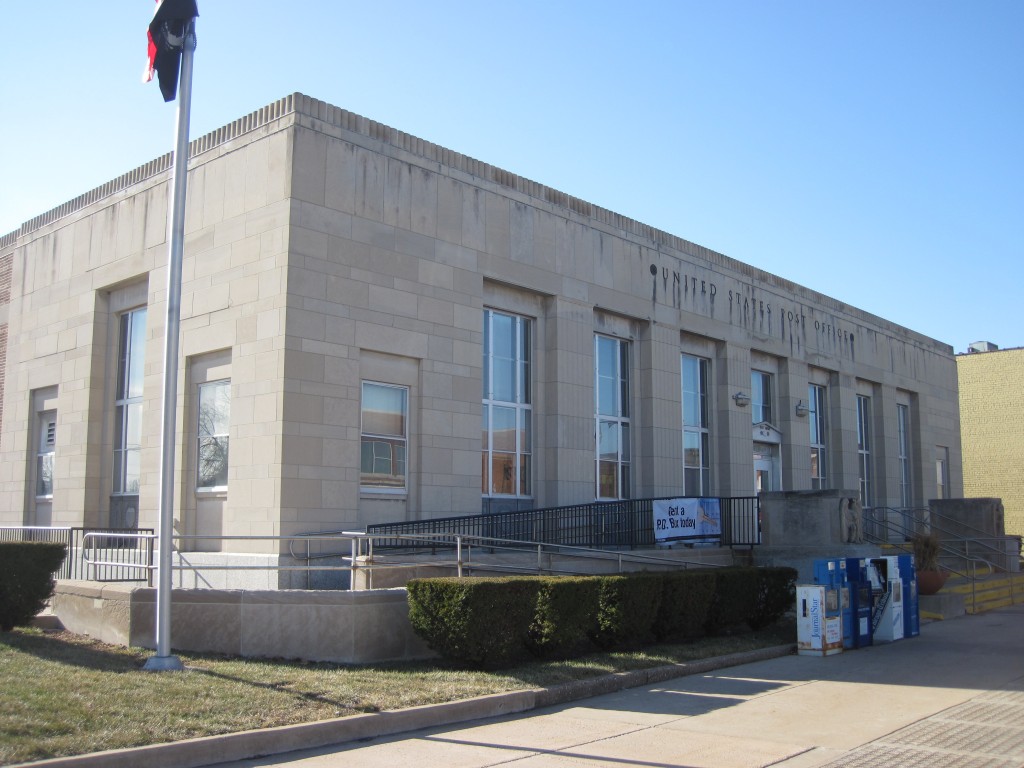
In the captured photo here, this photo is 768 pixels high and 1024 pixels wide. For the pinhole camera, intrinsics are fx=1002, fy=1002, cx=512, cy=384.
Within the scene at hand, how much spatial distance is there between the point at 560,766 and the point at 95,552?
9.49 meters

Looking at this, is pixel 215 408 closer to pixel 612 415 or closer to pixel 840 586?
pixel 612 415

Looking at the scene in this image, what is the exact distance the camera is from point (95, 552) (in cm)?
1521

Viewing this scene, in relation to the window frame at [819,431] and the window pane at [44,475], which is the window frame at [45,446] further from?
the window frame at [819,431]

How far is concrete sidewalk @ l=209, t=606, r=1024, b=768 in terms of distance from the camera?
29.0 ft

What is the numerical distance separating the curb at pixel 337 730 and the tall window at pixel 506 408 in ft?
30.8

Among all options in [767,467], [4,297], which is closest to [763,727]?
[767,467]

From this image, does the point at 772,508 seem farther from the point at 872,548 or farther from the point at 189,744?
the point at 189,744

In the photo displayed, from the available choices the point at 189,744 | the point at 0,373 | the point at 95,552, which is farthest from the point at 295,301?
the point at 0,373

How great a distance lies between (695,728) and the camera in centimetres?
1018

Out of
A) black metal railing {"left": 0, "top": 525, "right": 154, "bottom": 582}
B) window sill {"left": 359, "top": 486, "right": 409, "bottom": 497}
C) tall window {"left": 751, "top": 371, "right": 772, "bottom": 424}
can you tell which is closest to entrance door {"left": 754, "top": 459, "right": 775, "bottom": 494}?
tall window {"left": 751, "top": 371, "right": 772, "bottom": 424}

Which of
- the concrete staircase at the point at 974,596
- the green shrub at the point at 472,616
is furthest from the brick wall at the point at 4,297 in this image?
the concrete staircase at the point at 974,596

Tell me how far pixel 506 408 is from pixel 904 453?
23142mm

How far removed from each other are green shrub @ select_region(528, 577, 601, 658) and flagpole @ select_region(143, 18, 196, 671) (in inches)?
179

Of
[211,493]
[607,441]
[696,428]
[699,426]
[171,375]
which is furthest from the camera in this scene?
[699,426]
